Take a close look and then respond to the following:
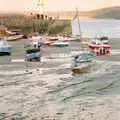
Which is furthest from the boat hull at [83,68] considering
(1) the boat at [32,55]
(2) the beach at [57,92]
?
(1) the boat at [32,55]

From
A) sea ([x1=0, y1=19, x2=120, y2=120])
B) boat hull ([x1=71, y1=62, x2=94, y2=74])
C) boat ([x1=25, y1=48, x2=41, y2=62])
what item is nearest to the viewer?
sea ([x1=0, y1=19, x2=120, y2=120])

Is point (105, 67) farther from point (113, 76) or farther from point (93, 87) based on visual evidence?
point (93, 87)

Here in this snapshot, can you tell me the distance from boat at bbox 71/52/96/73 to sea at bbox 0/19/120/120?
0.67m

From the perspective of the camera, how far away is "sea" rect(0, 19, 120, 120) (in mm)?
26047

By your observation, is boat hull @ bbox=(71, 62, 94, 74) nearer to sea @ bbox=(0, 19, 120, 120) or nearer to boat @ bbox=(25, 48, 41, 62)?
sea @ bbox=(0, 19, 120, 120)

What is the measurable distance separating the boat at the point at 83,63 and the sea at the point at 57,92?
67cm

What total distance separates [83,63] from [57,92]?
17937mm

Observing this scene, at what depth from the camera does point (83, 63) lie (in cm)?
5119

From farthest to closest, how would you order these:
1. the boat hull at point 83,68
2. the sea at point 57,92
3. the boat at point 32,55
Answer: the boat at point 32,55 → the boat hull at point 83,68 → the sea at point 57,92

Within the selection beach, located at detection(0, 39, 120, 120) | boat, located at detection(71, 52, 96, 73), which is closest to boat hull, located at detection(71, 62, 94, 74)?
boat, located at detection(71, 52, 96, 73)

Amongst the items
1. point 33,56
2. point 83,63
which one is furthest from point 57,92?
point 33,56

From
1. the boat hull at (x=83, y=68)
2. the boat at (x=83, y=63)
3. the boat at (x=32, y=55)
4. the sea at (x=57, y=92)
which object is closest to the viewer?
the sea at (x=57, y=92)

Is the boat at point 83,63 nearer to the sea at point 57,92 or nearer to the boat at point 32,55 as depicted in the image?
the sea at point 57,92

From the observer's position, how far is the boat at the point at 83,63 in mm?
46294
